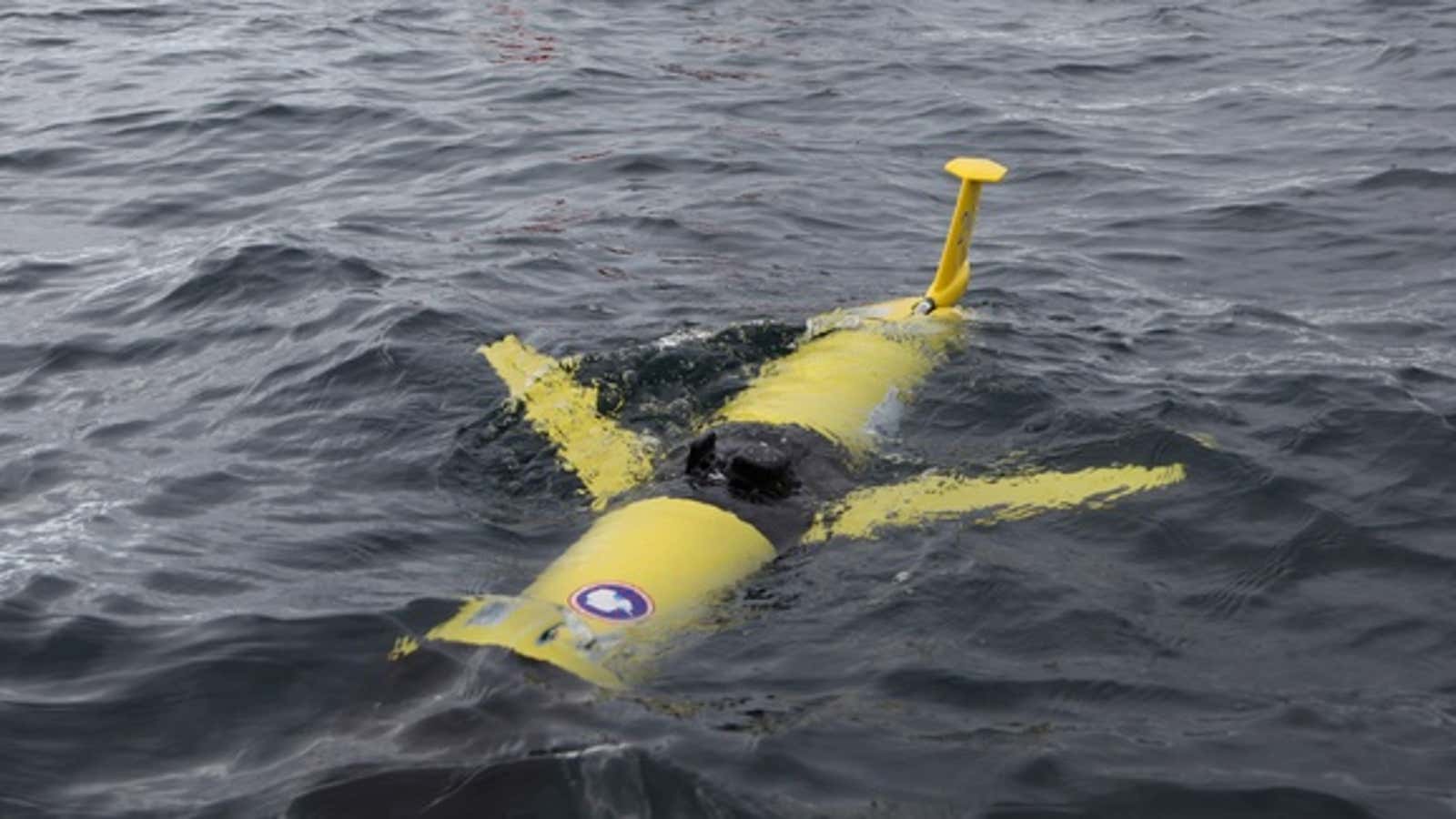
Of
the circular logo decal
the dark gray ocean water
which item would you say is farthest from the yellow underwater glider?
the dark gray ocean water

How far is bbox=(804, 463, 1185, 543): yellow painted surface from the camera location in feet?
21.6

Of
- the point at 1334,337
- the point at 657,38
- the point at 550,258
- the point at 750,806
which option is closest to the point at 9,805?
the point at 750,806

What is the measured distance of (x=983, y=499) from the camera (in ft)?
21.9

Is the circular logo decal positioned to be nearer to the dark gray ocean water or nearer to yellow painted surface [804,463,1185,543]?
the dark gray ocean water

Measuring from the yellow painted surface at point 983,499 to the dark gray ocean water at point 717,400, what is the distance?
9cm

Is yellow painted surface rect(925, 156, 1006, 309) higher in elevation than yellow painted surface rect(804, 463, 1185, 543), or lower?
higher

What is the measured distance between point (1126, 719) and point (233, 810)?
9.01ft

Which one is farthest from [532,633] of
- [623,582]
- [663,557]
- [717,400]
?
[717,400]

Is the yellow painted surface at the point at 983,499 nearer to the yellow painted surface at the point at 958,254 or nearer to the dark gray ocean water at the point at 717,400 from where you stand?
the dark gray ocean water at the point at 717,400

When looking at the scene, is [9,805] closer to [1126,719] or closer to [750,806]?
[750,806]

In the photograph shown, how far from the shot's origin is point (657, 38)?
54.1 ft

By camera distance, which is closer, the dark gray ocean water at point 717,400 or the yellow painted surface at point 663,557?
the dark gray ocean water at point 717,400

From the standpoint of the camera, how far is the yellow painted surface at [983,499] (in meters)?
6.58

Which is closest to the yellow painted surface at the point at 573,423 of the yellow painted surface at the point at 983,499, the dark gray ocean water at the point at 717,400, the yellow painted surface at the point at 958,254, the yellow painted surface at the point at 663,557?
the dark gray ocean water at the point at 717,400
